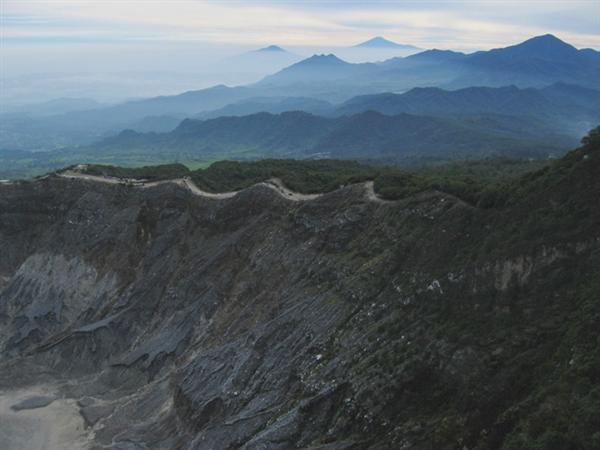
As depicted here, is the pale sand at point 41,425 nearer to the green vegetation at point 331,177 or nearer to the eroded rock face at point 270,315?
the eroded rock face at point 270,315

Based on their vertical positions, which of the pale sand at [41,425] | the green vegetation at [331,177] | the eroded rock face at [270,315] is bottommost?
the pale sand at [41,425]

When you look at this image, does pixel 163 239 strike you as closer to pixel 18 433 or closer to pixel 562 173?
pixel 18 433

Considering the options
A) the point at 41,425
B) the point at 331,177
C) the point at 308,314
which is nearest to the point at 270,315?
the point at 308,314

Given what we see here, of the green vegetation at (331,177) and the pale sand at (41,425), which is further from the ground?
the green vegetation at (331,177)

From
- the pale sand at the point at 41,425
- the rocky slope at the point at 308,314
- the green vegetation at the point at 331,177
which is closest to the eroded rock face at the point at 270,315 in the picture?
the rocky slope at the point at 308,314

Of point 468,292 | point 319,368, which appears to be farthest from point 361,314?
point 468,292

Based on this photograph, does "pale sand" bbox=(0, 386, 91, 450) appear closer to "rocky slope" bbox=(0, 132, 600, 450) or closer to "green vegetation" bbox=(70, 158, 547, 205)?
"rocky slope" bbox=(0, 132, 600, 450)
